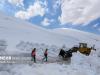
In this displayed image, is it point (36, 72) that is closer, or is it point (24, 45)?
point (36, 72)

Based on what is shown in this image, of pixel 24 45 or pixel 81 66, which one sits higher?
pixel 24 45

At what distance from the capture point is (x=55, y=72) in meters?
18.8

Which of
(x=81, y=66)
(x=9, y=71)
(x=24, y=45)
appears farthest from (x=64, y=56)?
(x=24, y=45)

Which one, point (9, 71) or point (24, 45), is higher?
point (24, 45)

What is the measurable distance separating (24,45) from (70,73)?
946 inches

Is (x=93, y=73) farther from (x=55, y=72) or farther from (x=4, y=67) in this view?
(x=4, y=67)

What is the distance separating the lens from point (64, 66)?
789 inches

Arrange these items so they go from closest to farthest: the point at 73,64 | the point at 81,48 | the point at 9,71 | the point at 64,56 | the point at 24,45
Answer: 1. the point at 9,71
2. the point at 73,64
3. the point at 64,56
4. the point at 81,48
5. the point at 24,45

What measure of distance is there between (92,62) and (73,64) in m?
3.08

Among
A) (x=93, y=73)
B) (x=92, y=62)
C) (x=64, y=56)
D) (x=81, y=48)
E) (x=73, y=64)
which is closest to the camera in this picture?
(x=93, y=73)

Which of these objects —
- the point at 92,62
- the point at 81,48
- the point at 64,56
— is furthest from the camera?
the point at 81,48

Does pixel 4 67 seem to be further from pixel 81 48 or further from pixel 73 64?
pixel 81 48

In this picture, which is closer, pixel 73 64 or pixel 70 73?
pixel 70 73

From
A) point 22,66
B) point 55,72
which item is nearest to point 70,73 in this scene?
point 55,72
